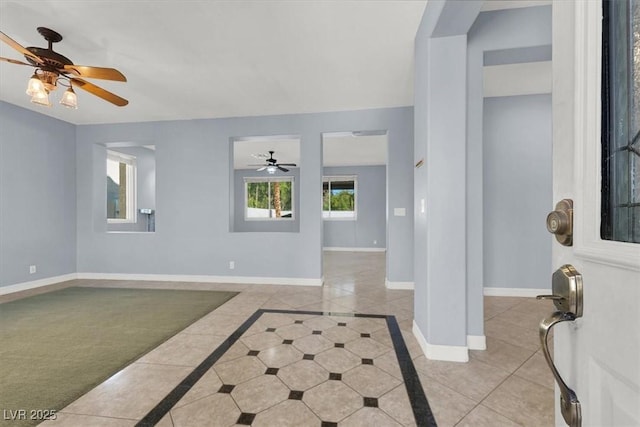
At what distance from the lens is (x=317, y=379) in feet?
6.22

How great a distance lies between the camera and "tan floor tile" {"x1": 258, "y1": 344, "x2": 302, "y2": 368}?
2.09 meters

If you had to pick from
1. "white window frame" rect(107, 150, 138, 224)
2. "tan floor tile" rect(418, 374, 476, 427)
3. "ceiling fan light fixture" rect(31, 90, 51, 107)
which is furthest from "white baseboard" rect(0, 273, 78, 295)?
"tan floor tile" rect(418, 374, 476, 427)

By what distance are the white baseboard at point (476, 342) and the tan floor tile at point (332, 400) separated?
1.22 metres

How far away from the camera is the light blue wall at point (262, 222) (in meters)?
8.84

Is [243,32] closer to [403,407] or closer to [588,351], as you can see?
[588,351]

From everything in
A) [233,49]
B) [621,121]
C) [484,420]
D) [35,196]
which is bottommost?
[484,420]

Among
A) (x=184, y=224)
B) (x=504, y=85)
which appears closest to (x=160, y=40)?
(x=184, y=224)

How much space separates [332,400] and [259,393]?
18.9 inches

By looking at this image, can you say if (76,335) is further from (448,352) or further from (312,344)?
(448,352)

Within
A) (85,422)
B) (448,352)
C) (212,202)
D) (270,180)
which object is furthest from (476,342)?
(270,180)

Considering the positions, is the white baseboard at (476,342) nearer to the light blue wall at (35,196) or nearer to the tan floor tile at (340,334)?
the tan floor tile at (340,334)

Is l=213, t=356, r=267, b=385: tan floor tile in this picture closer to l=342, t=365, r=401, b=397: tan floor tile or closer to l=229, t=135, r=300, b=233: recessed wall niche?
l=342, t=365, r=401, b=397: tan floor tile

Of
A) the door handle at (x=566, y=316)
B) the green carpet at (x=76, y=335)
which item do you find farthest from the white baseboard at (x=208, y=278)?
the door handle at (x=566, y=316)

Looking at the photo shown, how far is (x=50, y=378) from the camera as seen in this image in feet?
6.28
